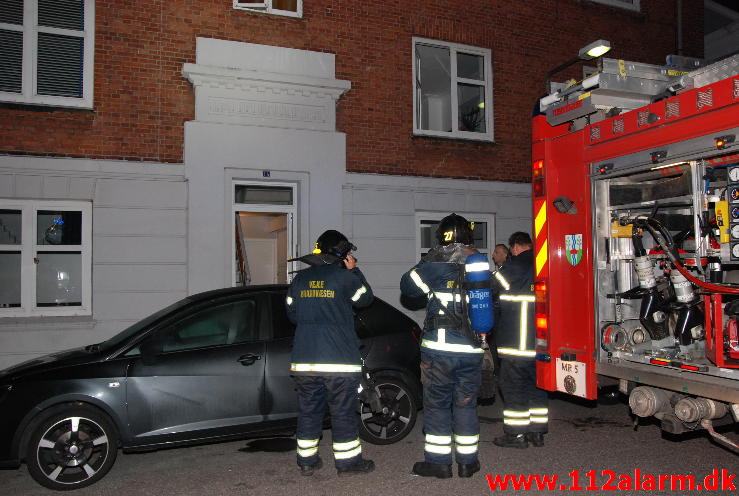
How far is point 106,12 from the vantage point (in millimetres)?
8617

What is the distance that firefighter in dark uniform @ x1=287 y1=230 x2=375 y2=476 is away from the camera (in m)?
4.80

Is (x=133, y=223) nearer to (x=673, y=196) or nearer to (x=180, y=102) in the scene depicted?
(x=180, y=102)

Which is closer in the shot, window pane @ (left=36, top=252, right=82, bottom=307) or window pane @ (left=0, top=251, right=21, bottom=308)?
window pane @ (left=0, top=251, right=21, bottom=308)

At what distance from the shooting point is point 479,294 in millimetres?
4730

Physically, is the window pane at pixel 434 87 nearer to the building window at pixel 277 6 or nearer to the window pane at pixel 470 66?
the window pane at pixel 470 66

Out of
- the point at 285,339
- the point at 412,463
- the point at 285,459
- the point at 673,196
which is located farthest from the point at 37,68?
the point at 673,196

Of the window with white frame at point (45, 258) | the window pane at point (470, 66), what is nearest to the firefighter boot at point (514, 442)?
the window with white frame at point (45, 258)

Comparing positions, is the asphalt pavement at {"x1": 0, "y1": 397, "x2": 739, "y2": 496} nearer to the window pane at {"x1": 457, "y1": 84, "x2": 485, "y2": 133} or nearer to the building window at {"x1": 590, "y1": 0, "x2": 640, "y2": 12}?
the window pane at {"x1": 457, "y1": 84, "x2": 485, "y2": 133}

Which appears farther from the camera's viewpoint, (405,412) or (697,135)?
(405,412)

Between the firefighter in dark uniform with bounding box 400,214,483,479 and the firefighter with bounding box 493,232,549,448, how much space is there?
832 millimetres

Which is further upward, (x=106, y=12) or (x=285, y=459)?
(x=106, y=12)

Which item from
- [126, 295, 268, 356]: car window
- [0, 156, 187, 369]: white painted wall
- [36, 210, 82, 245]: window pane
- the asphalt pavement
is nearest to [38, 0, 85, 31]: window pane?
[0, 156, 187, 369]: white painted wall

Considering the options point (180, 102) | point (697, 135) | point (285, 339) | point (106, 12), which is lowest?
point (285, 339)

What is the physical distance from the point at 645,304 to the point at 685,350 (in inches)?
17.8
